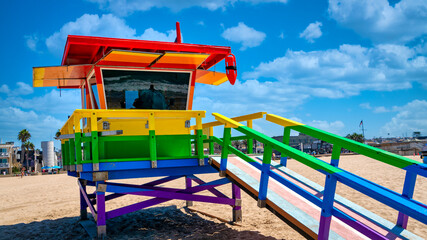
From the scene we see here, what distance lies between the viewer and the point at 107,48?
22.6 ft

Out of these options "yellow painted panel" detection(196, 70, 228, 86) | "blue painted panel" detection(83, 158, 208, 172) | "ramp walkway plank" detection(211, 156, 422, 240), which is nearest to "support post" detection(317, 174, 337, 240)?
"ramp walkway plank" detection(211, 156, 422, 240)

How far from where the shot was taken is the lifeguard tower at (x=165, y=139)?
5.02m

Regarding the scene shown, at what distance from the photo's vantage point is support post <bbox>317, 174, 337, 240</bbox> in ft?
12.6

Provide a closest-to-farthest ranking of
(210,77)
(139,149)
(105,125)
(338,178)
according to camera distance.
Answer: (338,178) < (105,125) < (139,149) < (210,77)

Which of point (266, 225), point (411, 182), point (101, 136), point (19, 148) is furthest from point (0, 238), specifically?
point (19, 148)

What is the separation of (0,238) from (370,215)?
804 centimetres

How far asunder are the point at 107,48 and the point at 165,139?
214 centimetres

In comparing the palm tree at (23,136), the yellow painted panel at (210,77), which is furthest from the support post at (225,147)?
the palm tree at (23,136)

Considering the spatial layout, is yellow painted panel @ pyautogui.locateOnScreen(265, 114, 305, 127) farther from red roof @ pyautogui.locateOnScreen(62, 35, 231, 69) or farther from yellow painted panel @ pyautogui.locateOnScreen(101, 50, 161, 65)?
yellow painted panel @ pyautogui.locateOnScreen(101, 50, 161, 65)

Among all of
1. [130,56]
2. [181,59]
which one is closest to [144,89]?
[130,56]

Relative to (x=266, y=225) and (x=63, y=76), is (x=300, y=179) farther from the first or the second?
(x=63, y=76)

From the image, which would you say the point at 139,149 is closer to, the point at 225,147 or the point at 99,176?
the point at 99,176

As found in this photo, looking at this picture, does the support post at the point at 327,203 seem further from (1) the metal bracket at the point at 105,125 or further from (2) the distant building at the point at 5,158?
(2) the distant building at the point at 5,158

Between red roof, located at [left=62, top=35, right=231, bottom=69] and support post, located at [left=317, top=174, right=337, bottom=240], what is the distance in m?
4.16
